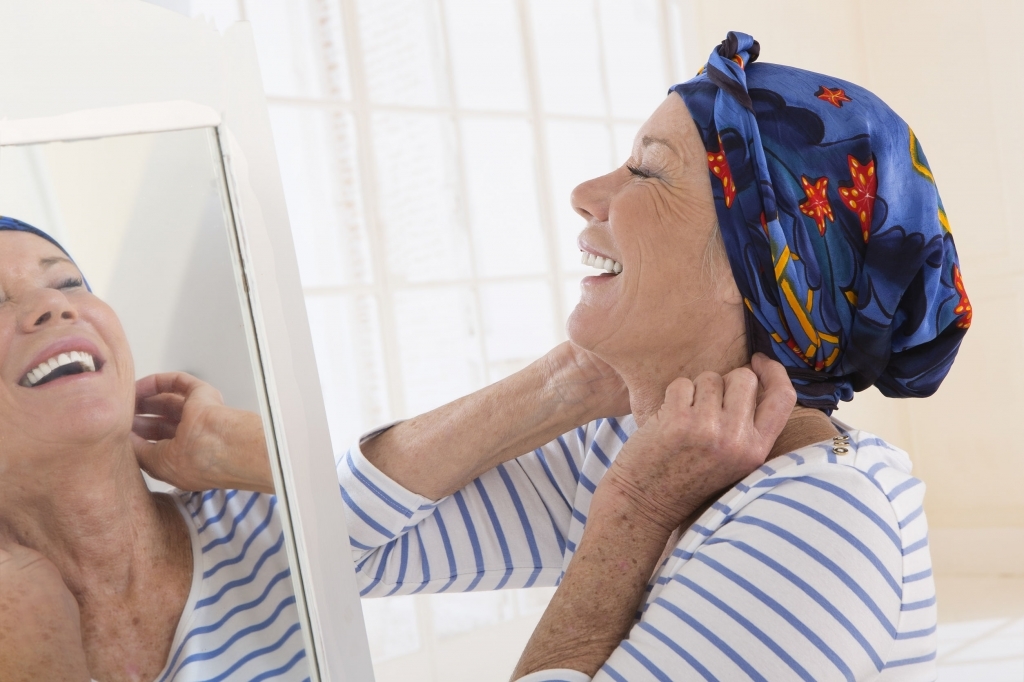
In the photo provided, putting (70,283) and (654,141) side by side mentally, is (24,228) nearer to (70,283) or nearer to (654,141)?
(70,283)

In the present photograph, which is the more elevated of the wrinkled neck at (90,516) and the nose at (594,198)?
the nose at (594,198)

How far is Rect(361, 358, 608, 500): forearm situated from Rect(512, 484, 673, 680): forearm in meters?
0.18

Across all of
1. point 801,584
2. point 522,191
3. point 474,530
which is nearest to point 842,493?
point 801,584

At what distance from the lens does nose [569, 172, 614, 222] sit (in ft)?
3.54

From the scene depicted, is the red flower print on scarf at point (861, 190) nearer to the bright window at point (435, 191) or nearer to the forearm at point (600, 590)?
the forearm at point (600, 590)

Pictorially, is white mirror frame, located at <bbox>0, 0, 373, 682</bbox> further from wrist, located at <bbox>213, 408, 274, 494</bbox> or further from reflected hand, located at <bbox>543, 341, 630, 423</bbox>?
reflected hand, located at <bbox>543, 341, 630, 423</bbox>

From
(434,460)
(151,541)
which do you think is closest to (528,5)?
(434,460)

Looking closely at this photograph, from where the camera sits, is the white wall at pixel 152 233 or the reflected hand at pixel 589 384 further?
the reflected hand at pixel 589 384

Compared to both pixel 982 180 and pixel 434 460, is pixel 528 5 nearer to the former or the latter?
pixel 982 180

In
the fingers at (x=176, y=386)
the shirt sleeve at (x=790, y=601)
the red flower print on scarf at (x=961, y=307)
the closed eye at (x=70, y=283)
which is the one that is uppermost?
the closed eye at (x=70, y=283)

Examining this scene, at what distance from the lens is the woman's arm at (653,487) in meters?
0.85

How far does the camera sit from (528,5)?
3.40 metres

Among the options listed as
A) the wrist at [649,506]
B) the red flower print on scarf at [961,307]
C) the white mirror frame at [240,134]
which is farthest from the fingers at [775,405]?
the white mirror frame at [240,134]

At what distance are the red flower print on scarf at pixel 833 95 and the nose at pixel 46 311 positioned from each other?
2.54ft
